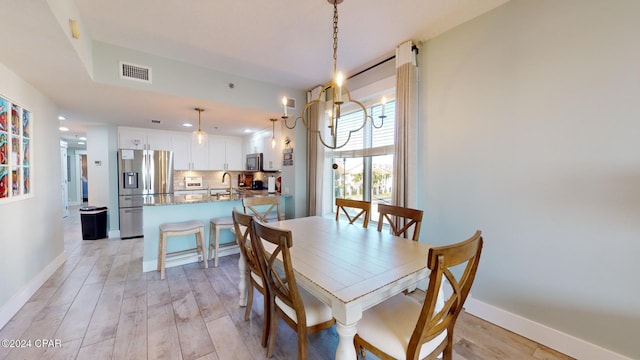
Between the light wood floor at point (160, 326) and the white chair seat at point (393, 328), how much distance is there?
63 centimetres

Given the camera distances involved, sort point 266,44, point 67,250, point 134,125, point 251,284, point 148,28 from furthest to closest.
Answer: point 134,125 → point 67,250 → point 266,44 → point 148,28 → point 251,284

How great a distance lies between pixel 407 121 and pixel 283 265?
1.99 metres

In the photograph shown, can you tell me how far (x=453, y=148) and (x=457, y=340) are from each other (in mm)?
1663

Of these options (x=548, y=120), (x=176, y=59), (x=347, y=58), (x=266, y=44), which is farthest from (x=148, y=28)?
(x=548, y=120)

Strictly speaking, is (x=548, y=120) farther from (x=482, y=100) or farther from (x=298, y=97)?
(x=298, y=97)

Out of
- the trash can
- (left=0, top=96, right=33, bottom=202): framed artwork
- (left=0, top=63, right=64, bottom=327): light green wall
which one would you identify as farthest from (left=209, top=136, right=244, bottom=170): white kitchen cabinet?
(left=0, top=96, right=33, bottom=202): framed artwork

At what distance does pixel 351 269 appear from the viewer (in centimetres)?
140

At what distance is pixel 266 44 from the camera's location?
104 inches

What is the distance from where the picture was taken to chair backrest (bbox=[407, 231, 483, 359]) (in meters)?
0.98

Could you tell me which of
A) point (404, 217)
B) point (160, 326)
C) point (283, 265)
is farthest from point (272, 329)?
point (404, 217)

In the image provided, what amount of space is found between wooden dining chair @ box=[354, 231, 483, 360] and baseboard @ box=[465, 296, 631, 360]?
108 cm

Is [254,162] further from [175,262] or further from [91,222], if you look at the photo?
[91,222]

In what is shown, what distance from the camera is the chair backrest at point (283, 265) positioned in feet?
4.20

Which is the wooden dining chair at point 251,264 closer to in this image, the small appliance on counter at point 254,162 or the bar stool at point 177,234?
Result: the bar stool at point 177,234
